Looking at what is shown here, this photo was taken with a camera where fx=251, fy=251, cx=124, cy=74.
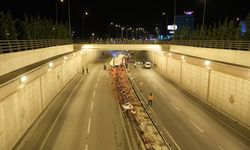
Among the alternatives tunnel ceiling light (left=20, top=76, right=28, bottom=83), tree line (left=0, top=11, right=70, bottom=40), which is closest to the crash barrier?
tunnel ceiling light (left=20, top=76, right=28, bottom=83)

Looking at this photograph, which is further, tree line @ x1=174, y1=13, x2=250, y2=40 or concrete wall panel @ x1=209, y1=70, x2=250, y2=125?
tree line @ x1=174, y1=13, x2=250, y2=40

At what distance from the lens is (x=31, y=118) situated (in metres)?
24.8

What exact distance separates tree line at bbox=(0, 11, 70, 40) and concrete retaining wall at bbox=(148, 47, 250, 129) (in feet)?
86.7

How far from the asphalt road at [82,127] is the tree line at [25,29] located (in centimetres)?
1153

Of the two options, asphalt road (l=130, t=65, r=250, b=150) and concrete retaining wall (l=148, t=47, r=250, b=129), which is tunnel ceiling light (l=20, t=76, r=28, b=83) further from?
concrete retaining wall (l=148, t=47, r=250, b=129)

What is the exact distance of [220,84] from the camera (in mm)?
28984

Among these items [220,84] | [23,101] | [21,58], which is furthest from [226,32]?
[23,101]

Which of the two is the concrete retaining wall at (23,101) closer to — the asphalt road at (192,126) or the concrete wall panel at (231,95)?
the asphalt road at (192,126)

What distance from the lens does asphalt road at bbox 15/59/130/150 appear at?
20609 millimetres

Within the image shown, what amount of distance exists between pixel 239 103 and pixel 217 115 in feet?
10.9

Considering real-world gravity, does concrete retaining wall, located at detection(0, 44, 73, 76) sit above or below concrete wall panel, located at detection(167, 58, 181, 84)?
above

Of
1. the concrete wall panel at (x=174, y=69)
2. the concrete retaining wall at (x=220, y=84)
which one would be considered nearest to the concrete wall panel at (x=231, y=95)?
the concrete retaining wall at (x=220, y=84)

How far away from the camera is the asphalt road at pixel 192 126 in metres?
20.9

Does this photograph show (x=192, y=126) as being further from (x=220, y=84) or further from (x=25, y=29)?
(x=25, y=29)
